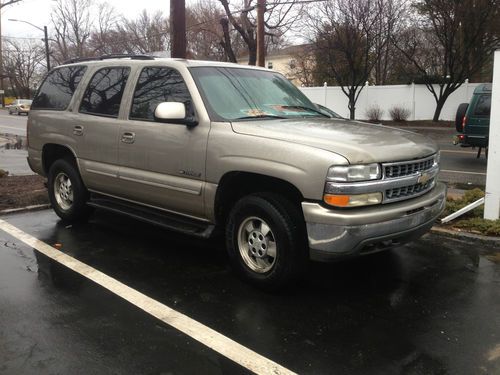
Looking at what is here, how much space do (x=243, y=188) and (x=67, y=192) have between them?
2967 mm

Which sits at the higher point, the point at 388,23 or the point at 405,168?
the point at 388,23

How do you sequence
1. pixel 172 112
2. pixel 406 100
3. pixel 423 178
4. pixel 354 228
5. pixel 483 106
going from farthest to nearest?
pixel 406 100 < pixel 483 106 < pixel 172 112 < pixel 423 178 < pixel 354 228

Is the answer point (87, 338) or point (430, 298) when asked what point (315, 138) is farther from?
point (87, 338)

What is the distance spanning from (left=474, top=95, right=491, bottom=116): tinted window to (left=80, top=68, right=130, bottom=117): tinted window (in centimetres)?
1091

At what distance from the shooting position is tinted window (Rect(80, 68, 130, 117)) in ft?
17.9

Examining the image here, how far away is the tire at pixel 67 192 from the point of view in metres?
6.06

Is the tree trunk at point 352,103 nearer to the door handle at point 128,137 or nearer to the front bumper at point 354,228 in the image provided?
the door handle at point 128,137

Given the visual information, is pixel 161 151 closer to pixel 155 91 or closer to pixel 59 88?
pixel 155 91

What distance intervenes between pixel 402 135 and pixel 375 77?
32079mm

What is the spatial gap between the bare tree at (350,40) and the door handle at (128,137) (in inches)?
887

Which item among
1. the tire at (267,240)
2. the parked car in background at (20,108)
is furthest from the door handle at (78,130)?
the parked car in background at (20,108)

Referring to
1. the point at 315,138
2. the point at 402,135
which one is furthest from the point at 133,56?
the point at 402,135

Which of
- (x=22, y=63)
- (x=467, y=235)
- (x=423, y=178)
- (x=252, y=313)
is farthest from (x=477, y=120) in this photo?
(x=22, y=63)

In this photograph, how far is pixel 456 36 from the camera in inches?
938
